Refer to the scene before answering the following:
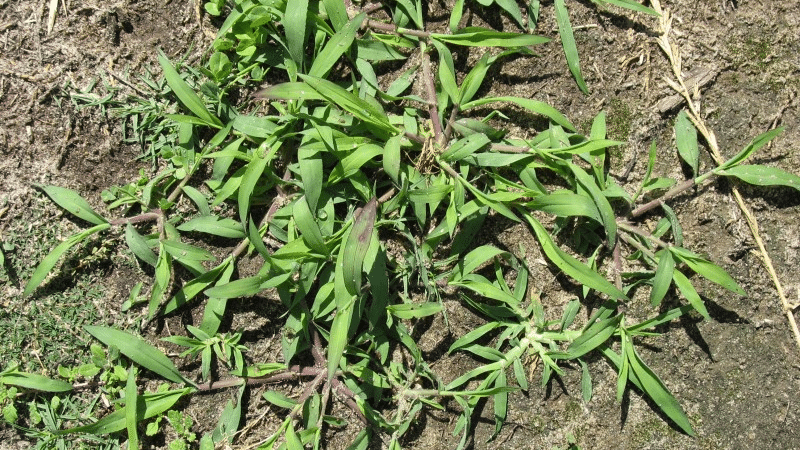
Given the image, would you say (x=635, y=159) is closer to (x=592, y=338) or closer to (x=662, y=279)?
(x=662, y=279)

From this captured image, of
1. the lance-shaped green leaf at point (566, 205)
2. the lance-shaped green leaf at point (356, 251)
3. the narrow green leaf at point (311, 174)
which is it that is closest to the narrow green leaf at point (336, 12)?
the narrow green leaf at point (311, 174)

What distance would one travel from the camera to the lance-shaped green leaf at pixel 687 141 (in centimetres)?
223

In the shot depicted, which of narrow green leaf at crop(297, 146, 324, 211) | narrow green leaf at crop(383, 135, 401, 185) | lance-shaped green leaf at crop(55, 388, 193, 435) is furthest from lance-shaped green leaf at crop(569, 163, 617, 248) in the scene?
lance-shaped green leaf at crop(55, 388, 193, 435)

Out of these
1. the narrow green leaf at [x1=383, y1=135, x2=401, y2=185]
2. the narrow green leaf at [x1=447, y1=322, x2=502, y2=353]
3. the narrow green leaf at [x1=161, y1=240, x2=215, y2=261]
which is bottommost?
the narrow green leaf at [x1=447, y1=322, x2=502, y2=353]

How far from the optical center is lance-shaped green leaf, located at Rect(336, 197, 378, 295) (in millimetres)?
1972

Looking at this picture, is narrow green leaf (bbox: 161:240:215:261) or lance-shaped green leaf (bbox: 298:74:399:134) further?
narrow green leaf (bbox: 161:240:215:261)

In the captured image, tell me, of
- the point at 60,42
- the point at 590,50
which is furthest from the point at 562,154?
the point at 60,42

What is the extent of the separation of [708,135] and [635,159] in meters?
0.29

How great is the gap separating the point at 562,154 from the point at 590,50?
45 cm

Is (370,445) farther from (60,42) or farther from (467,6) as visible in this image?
(60,42)

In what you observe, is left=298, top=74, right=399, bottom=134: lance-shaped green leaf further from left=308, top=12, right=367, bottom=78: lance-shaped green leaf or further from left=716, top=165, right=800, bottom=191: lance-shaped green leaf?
left=716, top=165, right=800, bottom=191: lance-shaped green leaf

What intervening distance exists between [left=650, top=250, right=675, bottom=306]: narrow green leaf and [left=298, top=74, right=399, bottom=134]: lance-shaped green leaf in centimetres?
110

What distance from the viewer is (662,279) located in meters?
2.18

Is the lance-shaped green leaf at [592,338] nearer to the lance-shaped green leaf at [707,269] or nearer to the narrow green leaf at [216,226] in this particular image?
the lance-shaped green leaf at [707,269]
